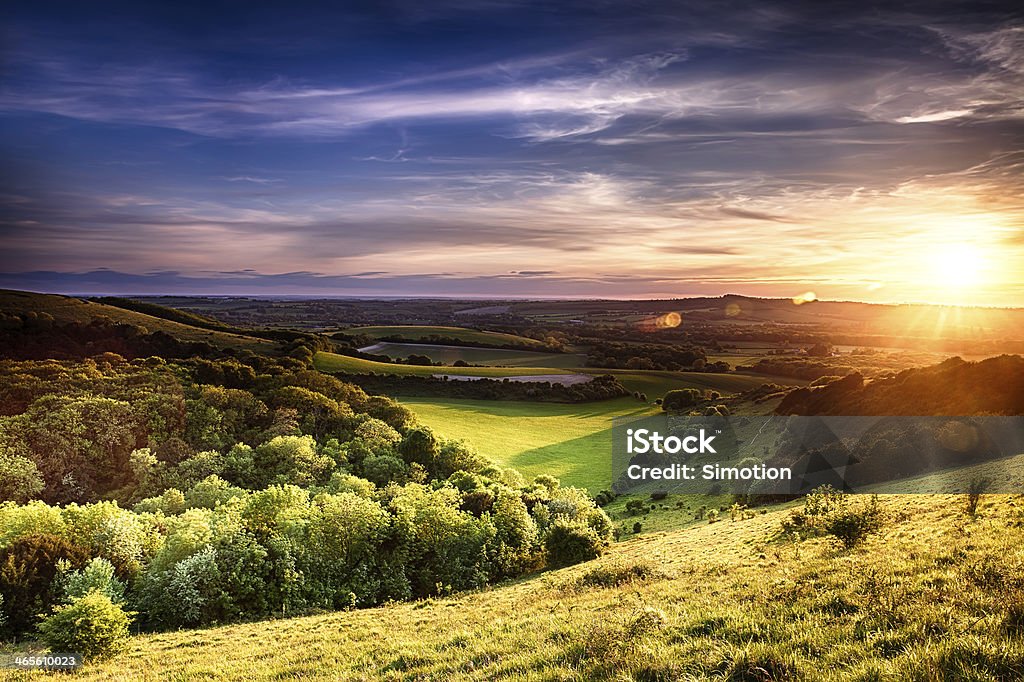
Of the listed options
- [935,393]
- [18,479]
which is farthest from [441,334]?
[935,393]

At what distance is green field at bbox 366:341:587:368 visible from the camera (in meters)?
128

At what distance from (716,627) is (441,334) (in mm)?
149724

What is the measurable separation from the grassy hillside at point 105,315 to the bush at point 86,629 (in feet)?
251

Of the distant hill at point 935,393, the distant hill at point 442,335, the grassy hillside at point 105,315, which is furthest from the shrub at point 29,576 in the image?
the distant hill at point 442,335

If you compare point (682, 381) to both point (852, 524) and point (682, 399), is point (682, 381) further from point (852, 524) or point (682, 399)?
point (852, 524)

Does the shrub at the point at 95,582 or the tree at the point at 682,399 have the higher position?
the shrub at the point at 95,582

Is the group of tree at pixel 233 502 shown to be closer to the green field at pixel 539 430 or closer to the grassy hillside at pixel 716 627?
the grassy hillside at pixel 716 627

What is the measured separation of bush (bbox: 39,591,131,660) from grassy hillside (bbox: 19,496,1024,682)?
2.96 feet

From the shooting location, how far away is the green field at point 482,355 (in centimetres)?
12838

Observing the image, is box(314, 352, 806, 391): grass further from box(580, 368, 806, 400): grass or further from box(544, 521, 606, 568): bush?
box(544, 521, 606, 568): bush

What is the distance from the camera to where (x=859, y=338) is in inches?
3885

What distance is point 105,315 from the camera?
88.8 meters

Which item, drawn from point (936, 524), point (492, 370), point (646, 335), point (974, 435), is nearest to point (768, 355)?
point (646, 335)

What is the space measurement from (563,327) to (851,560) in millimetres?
168233
